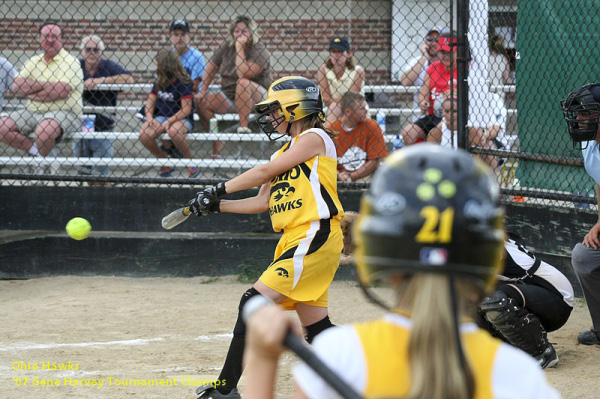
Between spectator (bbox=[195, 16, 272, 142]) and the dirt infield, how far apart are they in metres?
1.97

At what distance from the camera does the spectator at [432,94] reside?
7902 mm

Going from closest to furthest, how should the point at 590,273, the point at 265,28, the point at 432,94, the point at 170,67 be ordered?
1. the point at 590,273
2. the point at 432,94
3. the point at 170,67
4. the point at 265,28

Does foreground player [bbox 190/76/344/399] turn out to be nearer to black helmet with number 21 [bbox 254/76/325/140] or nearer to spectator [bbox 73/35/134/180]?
black helmet with number 21 [bbox 254/76/325/140]

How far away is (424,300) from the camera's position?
1507 mm

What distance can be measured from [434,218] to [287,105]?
10.3 ft

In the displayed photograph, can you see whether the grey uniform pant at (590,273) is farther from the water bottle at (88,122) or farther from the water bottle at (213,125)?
the water bottle at (88,122)

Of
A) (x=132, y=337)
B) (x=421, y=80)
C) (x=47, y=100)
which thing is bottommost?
(x=132, y=337)

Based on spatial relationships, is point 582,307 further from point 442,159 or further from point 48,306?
point 442,159

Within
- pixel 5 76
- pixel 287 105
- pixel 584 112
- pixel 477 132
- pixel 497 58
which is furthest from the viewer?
pixel 5 76

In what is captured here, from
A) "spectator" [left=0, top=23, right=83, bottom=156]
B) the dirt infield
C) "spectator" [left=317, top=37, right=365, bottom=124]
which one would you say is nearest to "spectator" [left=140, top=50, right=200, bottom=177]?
"spectator" [left=0, top=23, right=83, bottom=156]

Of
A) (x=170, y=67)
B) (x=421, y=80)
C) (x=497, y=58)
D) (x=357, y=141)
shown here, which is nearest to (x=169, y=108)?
(x=170, y=67)

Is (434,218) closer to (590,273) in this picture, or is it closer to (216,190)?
(216,190)

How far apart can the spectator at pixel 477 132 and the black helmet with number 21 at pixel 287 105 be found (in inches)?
107

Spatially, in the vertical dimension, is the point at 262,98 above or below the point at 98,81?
below
